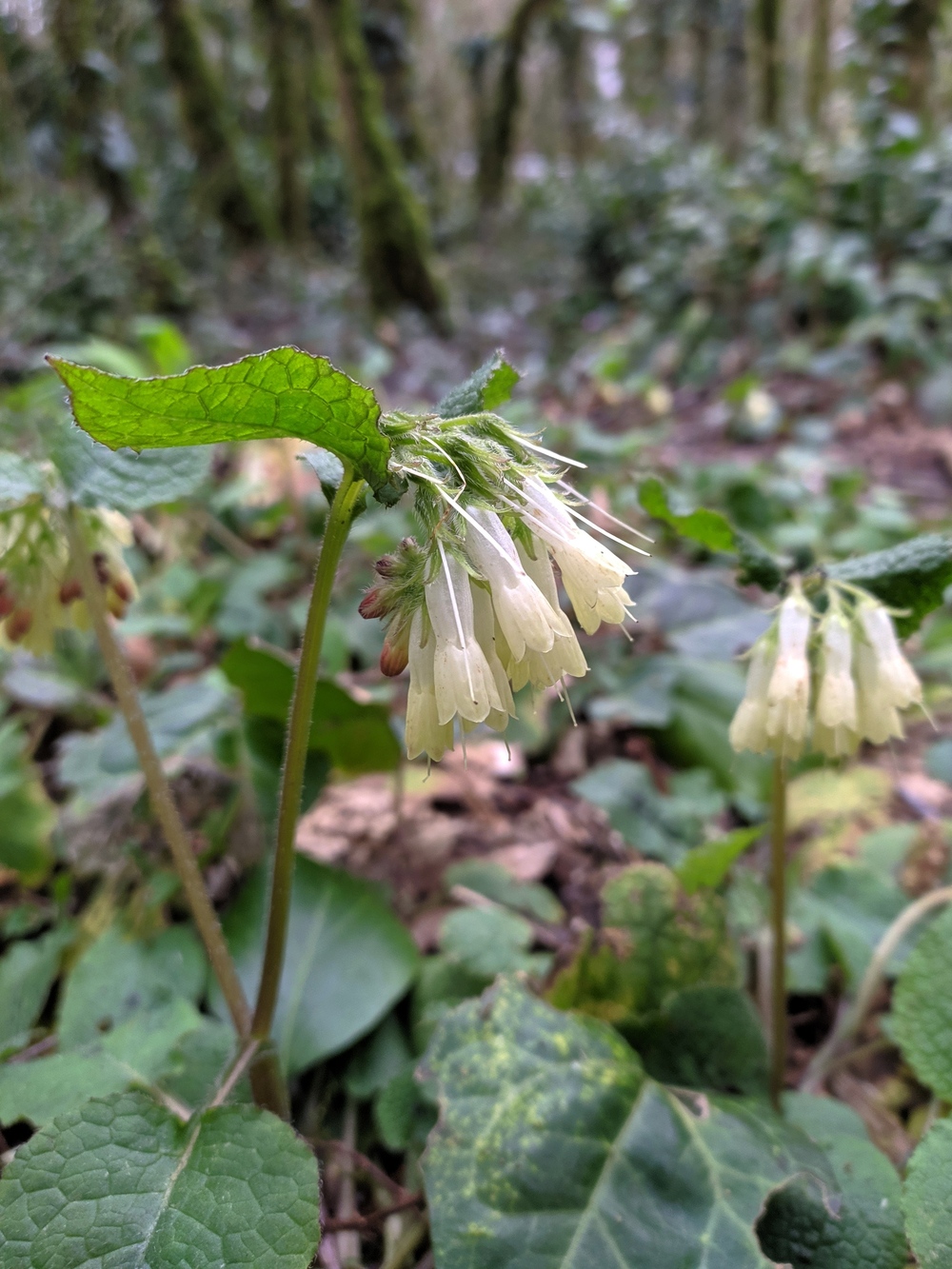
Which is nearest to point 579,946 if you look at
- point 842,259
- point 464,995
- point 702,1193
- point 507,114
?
point 464,995

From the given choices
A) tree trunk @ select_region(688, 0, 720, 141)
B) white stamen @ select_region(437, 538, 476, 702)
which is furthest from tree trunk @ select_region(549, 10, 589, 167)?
white stamen @ select_region(437, 538, 476, 702)

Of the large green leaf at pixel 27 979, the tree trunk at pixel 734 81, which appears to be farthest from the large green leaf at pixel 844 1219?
the tree trunk at pixel 734 81

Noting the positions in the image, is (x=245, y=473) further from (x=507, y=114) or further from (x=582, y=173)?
(x=507, y=114)

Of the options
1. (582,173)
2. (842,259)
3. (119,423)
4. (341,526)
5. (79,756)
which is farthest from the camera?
(582,173)

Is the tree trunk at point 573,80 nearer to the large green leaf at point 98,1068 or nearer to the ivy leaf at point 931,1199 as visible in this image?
the large green leaf at point 98,1068

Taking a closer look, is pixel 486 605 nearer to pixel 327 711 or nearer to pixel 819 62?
pixel 327 711

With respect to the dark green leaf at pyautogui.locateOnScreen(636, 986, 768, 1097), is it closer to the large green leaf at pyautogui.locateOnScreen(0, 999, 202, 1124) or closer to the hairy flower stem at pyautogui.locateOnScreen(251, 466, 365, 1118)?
the hairy flower stem at pyautogui.locateOnScreen(251, 466, 365, 1118)
